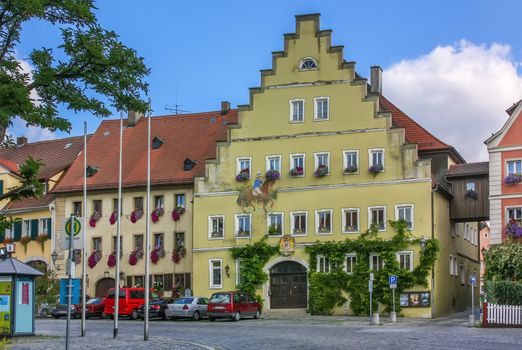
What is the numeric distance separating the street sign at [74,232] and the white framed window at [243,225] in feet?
128

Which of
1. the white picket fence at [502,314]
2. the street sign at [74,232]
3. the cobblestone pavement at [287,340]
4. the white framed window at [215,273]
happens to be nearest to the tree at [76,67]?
the street sign at [74,232]

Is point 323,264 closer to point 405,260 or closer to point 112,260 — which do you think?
point 405,260

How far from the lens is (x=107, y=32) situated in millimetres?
18656

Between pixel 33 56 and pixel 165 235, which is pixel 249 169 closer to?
pixel 165 235

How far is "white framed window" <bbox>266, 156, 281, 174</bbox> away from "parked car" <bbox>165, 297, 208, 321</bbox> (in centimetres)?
1040

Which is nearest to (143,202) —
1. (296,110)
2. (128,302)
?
(128,302)

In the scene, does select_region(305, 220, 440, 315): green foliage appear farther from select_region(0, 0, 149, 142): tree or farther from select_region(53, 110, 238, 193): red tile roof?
select_region(0, 0, 149, 142): tree

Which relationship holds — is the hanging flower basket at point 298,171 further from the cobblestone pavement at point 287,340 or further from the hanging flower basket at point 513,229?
the cobblestone pavement at point 287,340

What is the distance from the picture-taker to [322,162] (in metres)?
60.5

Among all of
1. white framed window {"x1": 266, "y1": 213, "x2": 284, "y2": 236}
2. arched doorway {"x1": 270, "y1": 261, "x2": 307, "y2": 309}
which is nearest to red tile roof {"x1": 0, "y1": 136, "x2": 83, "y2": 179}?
white framed window {"x1": 266, "y1": 213, "x2": 284, "y2": 236}

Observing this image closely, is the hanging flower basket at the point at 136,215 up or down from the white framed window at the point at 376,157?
down

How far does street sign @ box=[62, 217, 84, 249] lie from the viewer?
22625mm

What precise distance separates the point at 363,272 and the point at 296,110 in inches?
428

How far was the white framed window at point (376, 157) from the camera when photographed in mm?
58625
